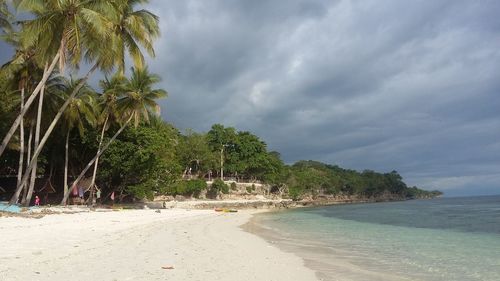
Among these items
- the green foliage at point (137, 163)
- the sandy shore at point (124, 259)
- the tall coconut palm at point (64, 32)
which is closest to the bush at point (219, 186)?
the green foliage at point (137, 163)

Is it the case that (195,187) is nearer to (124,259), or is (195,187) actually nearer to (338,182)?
(124,259)

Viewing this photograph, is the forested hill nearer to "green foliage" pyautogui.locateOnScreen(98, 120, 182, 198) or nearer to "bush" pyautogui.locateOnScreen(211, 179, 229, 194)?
"bush" pyautogui.locateOnScreen(211, 179, 229, 194)

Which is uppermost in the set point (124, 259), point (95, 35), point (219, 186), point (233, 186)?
point (95, 35)

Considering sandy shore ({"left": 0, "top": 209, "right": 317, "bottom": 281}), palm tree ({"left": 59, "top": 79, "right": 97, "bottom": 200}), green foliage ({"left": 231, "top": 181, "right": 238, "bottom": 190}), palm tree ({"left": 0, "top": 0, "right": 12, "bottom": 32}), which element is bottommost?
sandy shore ({"left": 0, "top": 209, "right": 317, "bottom": 281})

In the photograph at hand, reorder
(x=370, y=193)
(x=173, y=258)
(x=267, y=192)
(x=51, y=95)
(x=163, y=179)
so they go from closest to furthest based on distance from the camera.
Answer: (x=173, y=258)
(x=51, y=95)
(x=163, y=179)
(x=267, y=192)
(x=370, y=193)

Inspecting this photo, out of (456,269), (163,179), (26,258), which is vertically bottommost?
(456,269)

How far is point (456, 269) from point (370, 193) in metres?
144

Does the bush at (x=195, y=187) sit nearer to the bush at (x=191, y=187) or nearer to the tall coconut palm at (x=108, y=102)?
the bush at (x=191, y=187)

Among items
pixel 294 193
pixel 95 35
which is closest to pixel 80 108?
pixel 95 35

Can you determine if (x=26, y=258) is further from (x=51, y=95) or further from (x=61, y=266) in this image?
(x=51, y=95)

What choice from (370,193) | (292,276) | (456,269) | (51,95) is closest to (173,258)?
(292,276)

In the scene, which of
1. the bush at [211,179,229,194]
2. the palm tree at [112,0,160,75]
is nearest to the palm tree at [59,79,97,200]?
the palm tree at [112,0,160,75]

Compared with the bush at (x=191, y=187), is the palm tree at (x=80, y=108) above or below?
above

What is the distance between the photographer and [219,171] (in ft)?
265
